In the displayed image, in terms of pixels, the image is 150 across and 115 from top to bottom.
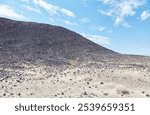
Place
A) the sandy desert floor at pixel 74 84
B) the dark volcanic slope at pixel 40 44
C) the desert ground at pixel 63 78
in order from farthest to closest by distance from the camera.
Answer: the dark volcanic slope at pixel 40 44, the desert ground at pixel 63 78, the sandy desert floor at pixel 74 84

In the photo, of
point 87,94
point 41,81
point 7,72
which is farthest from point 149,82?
point 7,72

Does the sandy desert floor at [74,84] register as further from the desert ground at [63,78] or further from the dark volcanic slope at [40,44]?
the dark volcanic slope at [40,44]

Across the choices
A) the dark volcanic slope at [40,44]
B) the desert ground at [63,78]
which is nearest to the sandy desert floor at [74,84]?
the desert ground at [63,78]

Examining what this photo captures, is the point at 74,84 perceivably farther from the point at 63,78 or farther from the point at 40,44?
the point at 40,44

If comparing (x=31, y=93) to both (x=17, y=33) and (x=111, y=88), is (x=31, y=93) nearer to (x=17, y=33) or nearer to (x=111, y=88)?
(x=111, y=88)

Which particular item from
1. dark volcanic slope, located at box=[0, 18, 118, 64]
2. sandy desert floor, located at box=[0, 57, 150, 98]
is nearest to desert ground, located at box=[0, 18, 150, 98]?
sandy desert floor, located at box=[0, 57, 150, 98]

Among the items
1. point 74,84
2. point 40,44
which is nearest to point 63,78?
point 74,84

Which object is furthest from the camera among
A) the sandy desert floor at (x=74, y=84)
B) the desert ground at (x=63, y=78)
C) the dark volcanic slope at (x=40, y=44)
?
the dark volcanic slope at (x=40, y=44)

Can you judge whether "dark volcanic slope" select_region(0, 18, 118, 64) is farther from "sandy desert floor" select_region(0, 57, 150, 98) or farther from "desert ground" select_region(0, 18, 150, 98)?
"sandy desert floor" select_region(0, 57, 150, 98)
